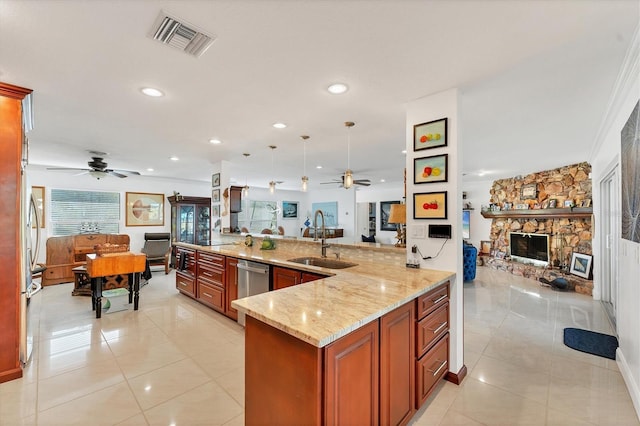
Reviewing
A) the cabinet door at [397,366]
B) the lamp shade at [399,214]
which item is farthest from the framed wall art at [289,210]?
the cabinet door at [397,366]

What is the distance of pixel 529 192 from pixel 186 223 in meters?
8.48

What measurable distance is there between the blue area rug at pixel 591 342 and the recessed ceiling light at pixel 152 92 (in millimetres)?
4719

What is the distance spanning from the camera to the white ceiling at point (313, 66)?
148 cm

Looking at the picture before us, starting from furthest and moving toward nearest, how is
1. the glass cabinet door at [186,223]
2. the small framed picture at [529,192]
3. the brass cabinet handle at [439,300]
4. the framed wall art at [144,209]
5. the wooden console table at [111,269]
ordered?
the glass cabinet door at [186,223], the framed wall art at [144,209], the small framed picture at [529,192], the wooden console table at [111,269], the brass cabinet handle at [439,300]

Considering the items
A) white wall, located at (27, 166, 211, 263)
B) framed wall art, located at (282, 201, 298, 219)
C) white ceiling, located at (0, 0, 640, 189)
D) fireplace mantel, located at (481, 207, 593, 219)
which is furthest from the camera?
framed wall art, located at (282, 201, 298, 219)

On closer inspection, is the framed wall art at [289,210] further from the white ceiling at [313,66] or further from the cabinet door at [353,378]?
the cabinet door at [353,378]

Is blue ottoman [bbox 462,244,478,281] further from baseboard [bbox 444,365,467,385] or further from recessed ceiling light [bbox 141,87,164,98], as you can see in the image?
recessed ceiling light [bbox 141,87,164,98]

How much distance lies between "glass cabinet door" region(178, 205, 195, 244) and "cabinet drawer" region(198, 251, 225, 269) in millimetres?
3631

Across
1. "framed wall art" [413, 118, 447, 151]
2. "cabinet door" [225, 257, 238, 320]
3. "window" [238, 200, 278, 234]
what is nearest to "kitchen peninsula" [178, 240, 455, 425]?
"framed wall art" [413, 118, 447, 151]

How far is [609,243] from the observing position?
409cm

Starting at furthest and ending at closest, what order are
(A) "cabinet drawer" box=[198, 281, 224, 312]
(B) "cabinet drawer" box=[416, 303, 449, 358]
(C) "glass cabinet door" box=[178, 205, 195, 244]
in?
1. (C) "glass cabinet door" box=[178, 205, 195, 244]
2. (A) "cabinet drawer" box=[198, 281, 224, 312]
3. (B) "cabinet drawer" box=[416, 303, 449, 358]

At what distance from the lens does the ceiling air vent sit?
155cm

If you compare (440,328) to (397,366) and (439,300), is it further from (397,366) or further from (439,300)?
(397,366)

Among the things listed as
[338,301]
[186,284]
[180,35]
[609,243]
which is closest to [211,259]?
[186,284]
